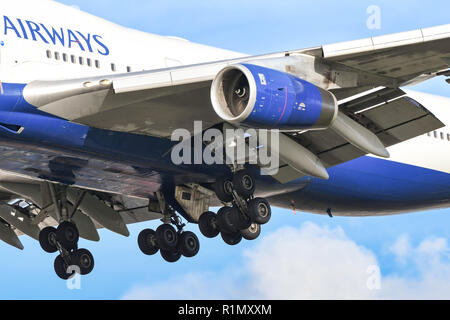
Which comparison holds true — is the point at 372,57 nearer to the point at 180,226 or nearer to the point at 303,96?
the point at 303,96

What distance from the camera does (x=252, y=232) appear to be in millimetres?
26484

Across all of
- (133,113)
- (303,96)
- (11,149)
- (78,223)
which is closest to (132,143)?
(133,113)

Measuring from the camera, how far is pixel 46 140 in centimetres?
2239

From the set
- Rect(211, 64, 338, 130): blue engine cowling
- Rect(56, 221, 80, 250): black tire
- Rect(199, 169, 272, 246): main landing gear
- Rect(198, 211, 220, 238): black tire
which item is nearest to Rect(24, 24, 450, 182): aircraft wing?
Rect(211, 64, 338, 130): blue engine cowling

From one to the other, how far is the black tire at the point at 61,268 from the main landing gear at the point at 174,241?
2526 mm

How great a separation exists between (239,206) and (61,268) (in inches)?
215

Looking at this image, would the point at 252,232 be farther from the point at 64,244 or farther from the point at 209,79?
the point at 209,79

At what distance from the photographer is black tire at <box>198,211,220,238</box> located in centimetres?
2680

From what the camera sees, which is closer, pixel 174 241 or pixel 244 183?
pixel 244 183

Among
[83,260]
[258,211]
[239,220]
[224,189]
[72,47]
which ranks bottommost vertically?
[83,260]

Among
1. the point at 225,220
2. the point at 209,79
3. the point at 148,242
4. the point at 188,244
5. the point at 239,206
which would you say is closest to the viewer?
the point at 209,79

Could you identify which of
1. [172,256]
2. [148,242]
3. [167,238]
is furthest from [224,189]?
[148,242]

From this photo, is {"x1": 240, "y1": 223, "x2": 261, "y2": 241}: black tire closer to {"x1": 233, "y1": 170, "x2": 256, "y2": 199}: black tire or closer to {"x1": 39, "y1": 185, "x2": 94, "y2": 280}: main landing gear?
{"x1": 233, "y1": 170, "x2": 256, "y2": 199}: black tire

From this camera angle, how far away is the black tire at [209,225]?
26797mm
